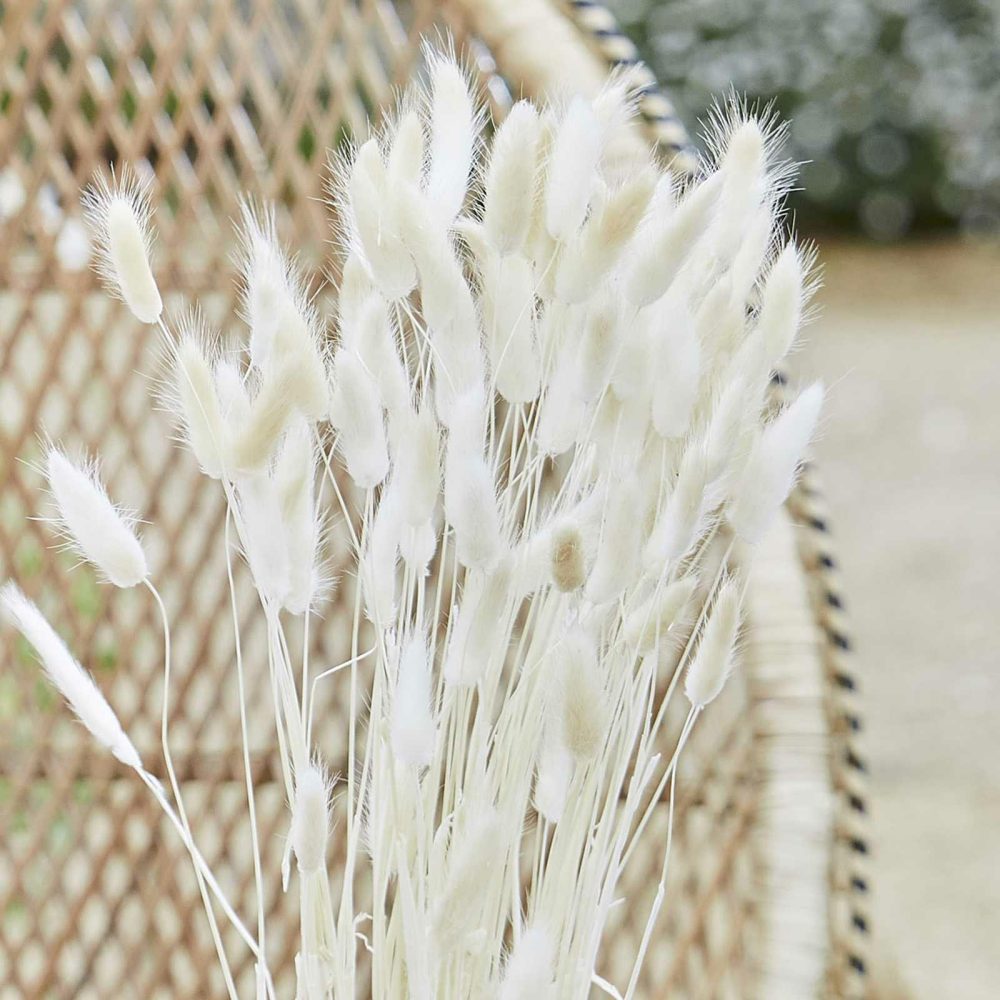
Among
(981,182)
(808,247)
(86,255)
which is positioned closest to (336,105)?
(86,255)

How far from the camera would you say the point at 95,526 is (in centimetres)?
33

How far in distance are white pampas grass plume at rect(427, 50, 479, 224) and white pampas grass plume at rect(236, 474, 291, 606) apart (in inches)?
3.4

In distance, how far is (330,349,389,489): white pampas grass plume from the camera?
1.04 feet

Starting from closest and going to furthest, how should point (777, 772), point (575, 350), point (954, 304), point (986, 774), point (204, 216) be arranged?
point (575, 350), point (777, 772), point (204, 216), point (986, 774), point (954, 304)

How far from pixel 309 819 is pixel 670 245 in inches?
6.4

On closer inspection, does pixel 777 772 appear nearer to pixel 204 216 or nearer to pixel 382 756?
pixel 382 756

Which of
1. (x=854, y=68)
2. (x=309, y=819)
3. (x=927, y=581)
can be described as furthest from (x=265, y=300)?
(x=854, y=68)

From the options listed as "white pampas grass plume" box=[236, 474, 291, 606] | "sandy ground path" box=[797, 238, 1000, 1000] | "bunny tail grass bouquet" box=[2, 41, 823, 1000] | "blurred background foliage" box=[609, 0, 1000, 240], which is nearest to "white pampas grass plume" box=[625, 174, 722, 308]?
"bunny tail grass bouquet" box=[2, 41, 823, 1000]

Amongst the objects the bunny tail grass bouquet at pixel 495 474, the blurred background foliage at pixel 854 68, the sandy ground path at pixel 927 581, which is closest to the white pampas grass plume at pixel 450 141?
the bunny tail grass bouquet at pixel 495 474

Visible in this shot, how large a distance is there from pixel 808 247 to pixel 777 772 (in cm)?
26

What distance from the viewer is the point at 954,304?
187 inches

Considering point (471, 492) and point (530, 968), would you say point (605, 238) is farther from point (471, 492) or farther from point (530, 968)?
point (530, 968)

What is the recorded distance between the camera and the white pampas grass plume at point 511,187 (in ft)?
1.00

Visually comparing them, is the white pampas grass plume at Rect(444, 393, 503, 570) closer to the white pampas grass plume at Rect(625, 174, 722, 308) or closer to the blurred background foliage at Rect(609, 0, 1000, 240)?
the white pampas grass plume at Rect(625, 174, 722, 308)
